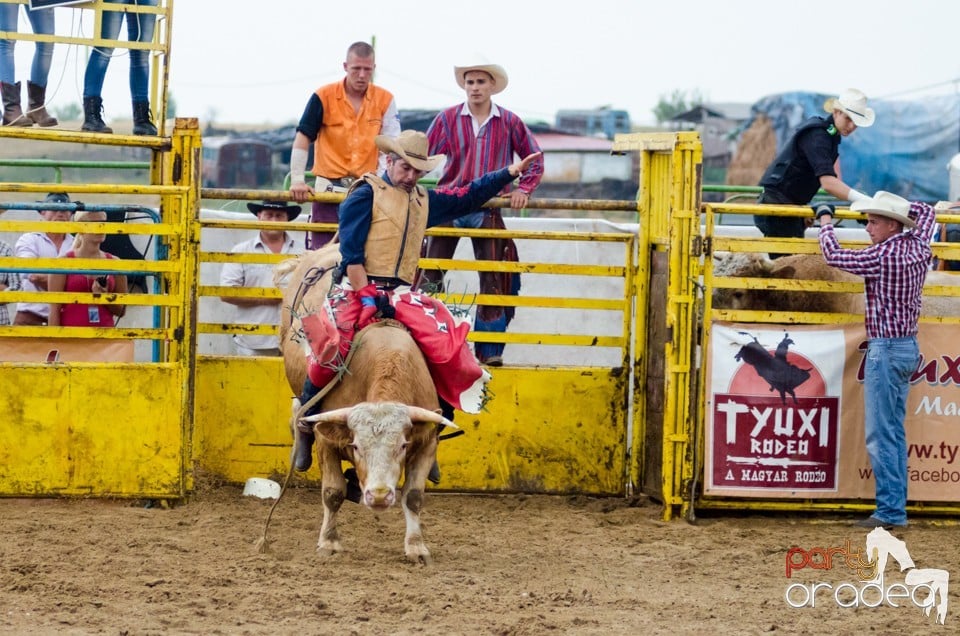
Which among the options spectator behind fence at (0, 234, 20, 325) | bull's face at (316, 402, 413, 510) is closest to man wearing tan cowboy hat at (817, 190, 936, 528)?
bull's face at (316, 402, 413, 510)

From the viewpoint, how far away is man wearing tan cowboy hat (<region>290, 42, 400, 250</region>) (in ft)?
27.2

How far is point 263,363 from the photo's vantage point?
795 cm

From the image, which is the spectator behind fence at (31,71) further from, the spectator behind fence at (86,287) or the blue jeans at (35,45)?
the spectator behind fence at (86,287)

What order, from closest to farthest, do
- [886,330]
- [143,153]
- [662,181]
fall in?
1. [886,330]
2. [662,181]
3. [143,153]

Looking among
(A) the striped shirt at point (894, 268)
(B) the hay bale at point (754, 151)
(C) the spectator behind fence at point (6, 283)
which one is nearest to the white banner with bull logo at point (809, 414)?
(A) the striped shirt at point (894, 268)

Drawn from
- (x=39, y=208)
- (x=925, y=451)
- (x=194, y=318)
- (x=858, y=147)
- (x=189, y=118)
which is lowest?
(x=925, y=451)

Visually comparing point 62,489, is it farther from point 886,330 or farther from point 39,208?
point 886,330

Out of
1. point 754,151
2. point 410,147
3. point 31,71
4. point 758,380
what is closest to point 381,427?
point 410,147

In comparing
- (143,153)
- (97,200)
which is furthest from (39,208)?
(143,153)

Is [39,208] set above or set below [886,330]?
above

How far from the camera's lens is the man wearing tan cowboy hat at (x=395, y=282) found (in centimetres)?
645

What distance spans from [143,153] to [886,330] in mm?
29713

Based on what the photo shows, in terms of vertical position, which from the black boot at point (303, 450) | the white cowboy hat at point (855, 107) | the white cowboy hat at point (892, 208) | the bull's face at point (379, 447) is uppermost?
the white cowboy hat at point (855, 107)

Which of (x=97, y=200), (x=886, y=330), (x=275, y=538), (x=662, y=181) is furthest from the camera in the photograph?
(x=97, y=200)
